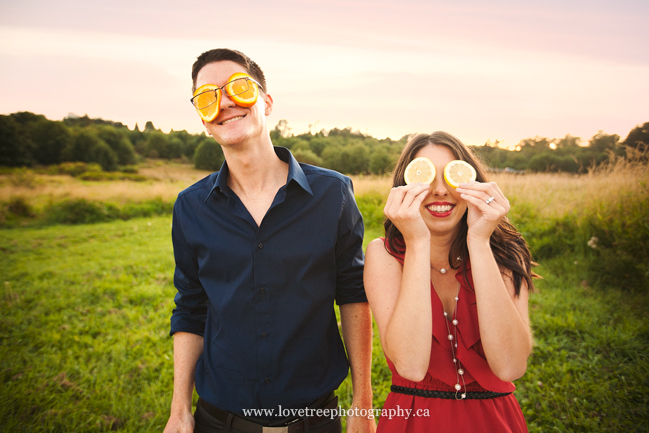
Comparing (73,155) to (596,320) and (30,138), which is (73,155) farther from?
(596,320)

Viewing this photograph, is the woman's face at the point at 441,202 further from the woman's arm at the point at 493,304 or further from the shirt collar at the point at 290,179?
the shirt collar at the point at 290,179

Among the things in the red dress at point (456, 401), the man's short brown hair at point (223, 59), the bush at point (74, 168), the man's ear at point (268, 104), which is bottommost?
the red dress at point (456, 401)

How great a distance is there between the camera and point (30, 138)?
23719 mm

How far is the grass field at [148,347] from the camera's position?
12.0 feet

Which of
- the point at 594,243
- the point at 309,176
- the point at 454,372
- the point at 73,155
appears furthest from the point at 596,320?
the point at 73,155

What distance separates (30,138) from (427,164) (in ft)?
100

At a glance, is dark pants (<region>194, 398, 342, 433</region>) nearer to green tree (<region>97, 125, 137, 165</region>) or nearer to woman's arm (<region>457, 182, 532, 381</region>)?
woman's arm (<region>457, 182, 532, 381</region>)

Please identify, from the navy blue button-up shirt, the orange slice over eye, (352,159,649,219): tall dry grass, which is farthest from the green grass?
the orange slice over eye

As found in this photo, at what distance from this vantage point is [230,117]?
2.03m

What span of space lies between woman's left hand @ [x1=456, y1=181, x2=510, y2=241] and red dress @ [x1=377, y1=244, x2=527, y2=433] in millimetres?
469

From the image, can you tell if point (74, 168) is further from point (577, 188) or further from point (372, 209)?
point (577, 188)

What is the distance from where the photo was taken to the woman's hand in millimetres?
1717

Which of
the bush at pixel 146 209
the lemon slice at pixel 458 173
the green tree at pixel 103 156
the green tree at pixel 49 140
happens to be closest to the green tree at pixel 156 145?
the green tree at pixel 103 156

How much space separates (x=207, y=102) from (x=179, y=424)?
1.93 meters
